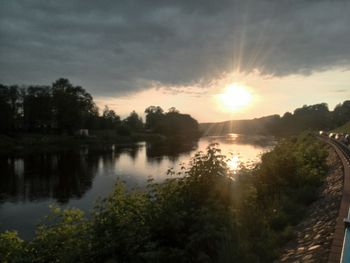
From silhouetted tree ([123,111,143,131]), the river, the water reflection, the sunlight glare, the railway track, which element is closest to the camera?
the railway track

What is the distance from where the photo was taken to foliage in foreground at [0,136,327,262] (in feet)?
25.4

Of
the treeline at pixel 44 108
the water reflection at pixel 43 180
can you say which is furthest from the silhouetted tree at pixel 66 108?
the water reflection at pixel 43 180

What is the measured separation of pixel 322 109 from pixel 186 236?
208851 mm

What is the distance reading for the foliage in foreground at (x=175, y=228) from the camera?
305 inches

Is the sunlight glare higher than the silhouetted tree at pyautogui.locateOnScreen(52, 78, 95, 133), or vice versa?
the silhouetted tree at pyautogui.locateOnScreen(52, 78, 95, 133)

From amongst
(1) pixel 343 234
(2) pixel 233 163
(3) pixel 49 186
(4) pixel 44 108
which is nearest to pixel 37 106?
(4) pixel 44 108

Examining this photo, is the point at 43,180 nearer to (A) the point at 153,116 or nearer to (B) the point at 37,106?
(B) the point at 37,106

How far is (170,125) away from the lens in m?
151

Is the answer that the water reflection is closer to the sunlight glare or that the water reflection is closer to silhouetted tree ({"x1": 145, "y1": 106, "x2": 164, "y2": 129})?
the sunlight glare

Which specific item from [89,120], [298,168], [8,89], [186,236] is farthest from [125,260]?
[89,120]

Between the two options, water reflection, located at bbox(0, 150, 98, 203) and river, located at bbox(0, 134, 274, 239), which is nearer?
river, located at bbox(0, 134, 274, 239)

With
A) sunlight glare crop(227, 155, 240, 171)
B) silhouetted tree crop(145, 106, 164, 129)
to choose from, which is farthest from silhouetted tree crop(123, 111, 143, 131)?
sunlight glare crop(227, 155, 240, 171)

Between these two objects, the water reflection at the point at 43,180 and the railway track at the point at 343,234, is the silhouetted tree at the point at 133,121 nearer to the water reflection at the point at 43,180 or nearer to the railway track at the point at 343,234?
the water reflection at the point at 43,180

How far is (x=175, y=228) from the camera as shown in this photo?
8.35 m
